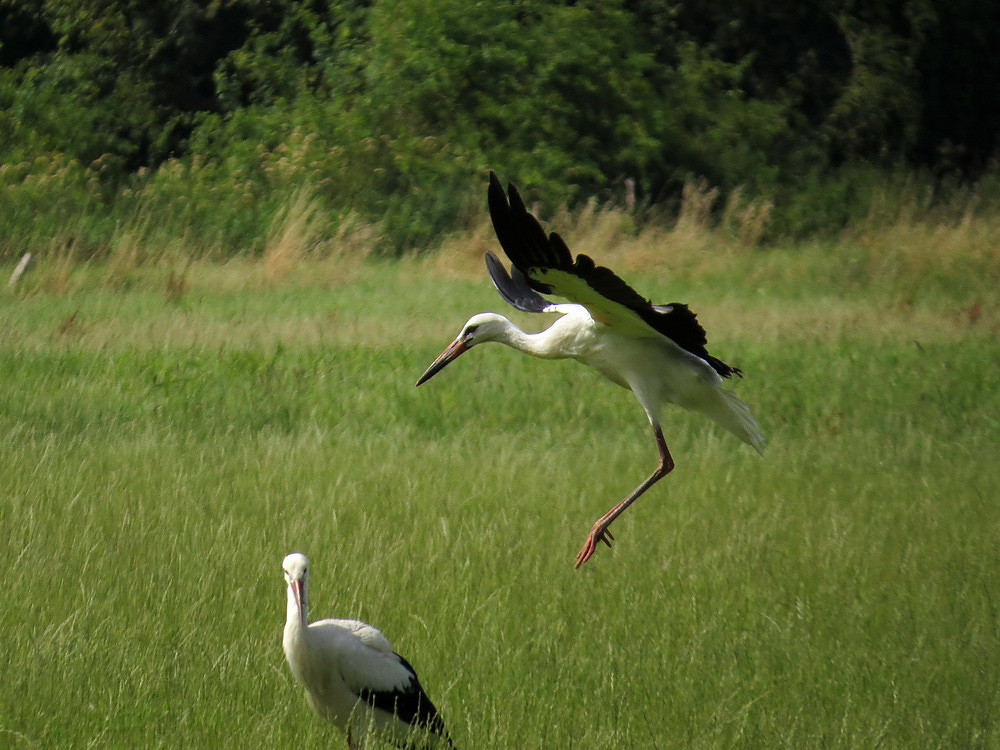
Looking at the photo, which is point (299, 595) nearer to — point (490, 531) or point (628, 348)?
point (490, 531)

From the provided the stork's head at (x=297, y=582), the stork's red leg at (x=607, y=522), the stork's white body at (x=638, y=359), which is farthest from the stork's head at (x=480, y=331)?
the stork's head at (x=297, y=582)

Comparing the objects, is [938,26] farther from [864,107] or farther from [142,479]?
[142,479]

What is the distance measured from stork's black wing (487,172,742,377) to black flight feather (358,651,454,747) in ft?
4.75

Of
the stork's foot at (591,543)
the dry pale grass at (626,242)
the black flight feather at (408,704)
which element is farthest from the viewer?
the dry pale grass at (626,242)

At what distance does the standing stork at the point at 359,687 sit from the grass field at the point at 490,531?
135mm

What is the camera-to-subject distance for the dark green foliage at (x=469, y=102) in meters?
17.2

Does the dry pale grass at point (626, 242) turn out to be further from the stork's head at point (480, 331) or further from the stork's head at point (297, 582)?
the stork's head at point (297, 582)

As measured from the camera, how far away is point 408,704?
3.51 metres

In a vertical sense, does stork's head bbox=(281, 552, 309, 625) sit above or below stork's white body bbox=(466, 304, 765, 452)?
above

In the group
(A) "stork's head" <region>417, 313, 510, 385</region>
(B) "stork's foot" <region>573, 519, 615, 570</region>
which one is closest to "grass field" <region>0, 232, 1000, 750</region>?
(B) "stork's foot" <region>573, 519, 615, 570</region>

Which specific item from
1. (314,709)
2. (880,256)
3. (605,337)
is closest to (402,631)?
(314,709)

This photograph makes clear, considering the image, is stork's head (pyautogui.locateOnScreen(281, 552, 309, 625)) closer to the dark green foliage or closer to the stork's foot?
the stork's foot

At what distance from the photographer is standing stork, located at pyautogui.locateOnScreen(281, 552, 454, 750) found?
3.47 m

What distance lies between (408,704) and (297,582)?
0.42 metres
